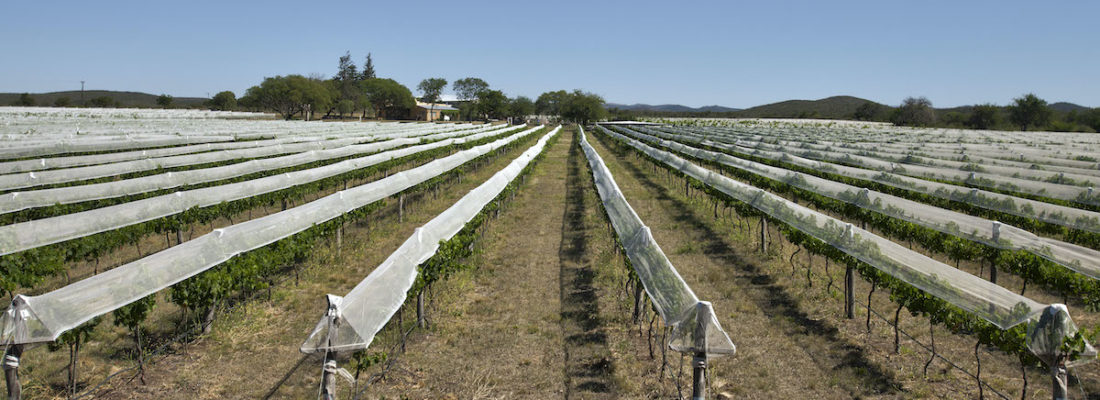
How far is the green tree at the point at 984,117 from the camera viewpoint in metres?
80.8

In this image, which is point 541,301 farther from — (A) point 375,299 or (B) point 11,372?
(B) point 11,372

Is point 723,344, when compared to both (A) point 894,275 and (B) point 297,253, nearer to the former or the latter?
(A) point 894,275

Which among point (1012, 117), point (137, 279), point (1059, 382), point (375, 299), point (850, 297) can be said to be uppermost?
point (1012, 117)

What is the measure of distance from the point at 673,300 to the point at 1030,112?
103 m

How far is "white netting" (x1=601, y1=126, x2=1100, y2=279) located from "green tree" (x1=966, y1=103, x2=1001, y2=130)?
9073 centimetres

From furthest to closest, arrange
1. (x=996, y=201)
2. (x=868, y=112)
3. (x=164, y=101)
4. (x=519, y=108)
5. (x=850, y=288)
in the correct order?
(x=519, y=108) < (x=164, y=101) < (x=868, y=112) < (x=996, y=201) < (x=850, y=288)

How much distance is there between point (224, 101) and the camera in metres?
115

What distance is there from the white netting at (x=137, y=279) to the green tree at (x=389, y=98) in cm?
10293

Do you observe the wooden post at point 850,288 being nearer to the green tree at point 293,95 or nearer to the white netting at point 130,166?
the white netting at point 130,166

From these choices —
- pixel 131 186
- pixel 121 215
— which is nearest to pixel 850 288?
→ pixel 121 215

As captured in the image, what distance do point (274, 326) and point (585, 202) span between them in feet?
39.9

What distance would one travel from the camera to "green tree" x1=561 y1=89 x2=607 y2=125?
362ft

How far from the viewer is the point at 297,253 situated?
9031 mm

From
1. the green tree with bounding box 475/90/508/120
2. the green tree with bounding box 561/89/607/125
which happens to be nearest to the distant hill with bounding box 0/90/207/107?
the green tree with bounding box 475/90/508/120
